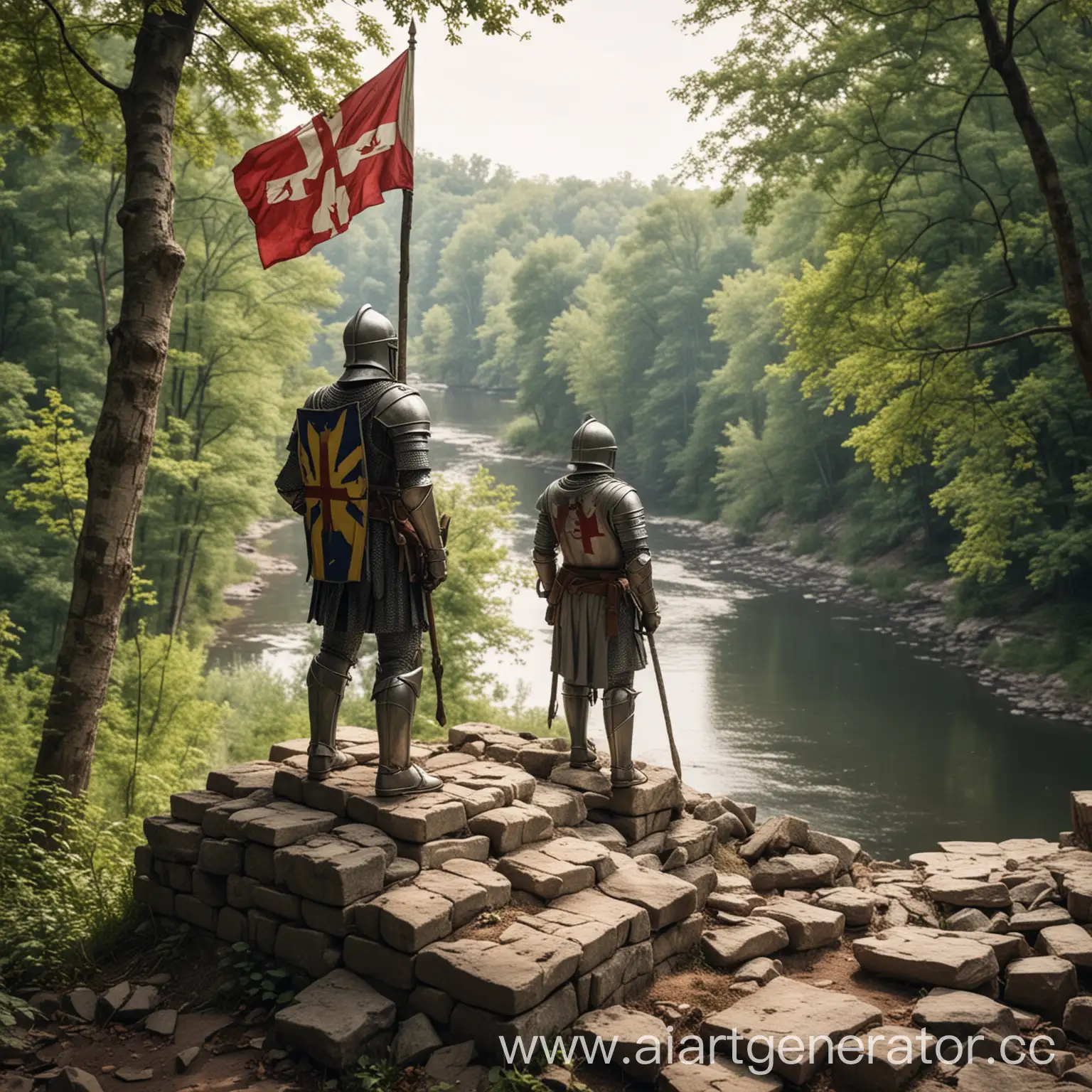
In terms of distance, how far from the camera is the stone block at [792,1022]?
401 cm

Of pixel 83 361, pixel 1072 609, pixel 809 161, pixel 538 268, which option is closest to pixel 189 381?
pixel 83 361

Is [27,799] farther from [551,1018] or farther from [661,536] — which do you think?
[661,536]

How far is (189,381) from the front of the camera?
20375mm

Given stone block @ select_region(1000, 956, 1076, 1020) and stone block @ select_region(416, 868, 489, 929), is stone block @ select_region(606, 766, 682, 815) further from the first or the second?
stone block @ select_region(1000, 956, 1076, 1020)

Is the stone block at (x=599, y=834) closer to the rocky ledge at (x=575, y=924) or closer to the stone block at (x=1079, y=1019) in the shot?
the rocky ledge at (x=575, y=924)

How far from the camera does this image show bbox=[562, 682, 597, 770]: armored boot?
6445mm

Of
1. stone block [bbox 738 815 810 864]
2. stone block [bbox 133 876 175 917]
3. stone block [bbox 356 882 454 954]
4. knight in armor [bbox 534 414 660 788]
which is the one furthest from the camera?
stone block [bbox 738 815 810 864]

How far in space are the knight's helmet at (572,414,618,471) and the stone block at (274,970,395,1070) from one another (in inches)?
124

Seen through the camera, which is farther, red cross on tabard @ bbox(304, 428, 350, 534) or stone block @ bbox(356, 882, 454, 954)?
red cross on tabard @ bbox(304, 428, 350, 534)

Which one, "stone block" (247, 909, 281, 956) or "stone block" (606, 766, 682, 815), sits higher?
"stone block" (606, 766, 682, 815)

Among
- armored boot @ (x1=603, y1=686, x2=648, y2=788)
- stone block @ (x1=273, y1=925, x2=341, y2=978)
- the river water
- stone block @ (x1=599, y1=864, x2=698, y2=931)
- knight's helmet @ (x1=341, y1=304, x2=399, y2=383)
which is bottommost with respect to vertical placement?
the river water

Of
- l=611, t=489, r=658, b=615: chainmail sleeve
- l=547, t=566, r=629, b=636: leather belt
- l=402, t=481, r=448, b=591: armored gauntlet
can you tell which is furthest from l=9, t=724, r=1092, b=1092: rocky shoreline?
l=611, t=489, r=658, b=615: chainmail sleeve

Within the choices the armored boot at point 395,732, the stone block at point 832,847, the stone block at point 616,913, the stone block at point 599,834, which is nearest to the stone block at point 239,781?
the armored boot at point 395,732

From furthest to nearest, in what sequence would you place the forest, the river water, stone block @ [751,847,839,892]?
1. the forest
2. the river water
3. stone block @ [751,847,839,892]
